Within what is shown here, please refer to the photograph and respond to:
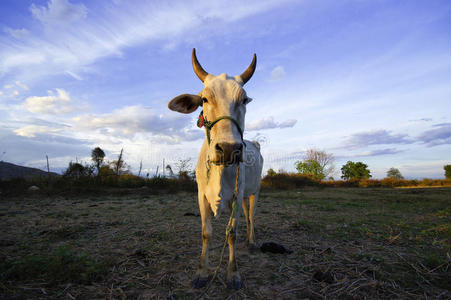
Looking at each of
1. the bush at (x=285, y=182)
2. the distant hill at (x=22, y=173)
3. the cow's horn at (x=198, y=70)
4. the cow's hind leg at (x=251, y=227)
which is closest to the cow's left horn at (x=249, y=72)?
the cow's horn at (x=198, y=70)

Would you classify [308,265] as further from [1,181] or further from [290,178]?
[290,178]

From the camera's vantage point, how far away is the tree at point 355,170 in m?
41.7

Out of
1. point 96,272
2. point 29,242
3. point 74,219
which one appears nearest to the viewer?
point 96,272

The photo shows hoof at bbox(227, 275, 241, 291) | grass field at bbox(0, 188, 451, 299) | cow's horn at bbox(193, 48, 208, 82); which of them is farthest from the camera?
cow's horn at bbox(193, 48, 208, 82)

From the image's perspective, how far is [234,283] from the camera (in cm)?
279

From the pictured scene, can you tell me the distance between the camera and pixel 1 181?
12375 mm

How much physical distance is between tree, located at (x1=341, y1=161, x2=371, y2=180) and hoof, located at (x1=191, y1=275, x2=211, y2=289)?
44.9 m

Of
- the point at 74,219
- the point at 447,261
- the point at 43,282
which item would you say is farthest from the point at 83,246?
the point at 447,261

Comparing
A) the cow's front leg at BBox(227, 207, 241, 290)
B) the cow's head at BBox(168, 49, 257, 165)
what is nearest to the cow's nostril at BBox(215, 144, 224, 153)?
the cow's head at BBox(168, 49, 257, 165)

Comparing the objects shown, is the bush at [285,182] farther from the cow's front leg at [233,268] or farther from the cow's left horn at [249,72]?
the cow's left horn at [249,72]

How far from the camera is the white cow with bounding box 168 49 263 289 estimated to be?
2283mm

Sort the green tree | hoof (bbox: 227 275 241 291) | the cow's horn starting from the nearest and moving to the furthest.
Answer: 1. hoof (bbox: 227 275 241 291)
2. the cow's horn
3. the green tree

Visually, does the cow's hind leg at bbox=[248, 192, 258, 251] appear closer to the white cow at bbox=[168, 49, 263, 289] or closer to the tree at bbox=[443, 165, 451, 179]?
the white cow at bbox=[168, 49, 263, 289]

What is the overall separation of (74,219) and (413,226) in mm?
8738
